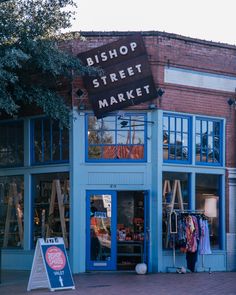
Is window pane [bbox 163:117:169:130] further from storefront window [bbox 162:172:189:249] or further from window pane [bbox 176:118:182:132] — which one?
storefront window [bbox 162:172:189:249]

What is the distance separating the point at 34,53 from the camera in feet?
56.3

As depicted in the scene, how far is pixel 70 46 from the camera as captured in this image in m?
19.3

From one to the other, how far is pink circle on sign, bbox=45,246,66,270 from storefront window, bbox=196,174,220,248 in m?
5.41

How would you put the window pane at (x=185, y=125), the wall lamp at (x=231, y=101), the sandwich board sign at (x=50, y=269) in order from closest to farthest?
the sandwich board sign at (x=50, y=269) → the window pane at (x=185, y=125) → the wall lamp at (x=231, y=101)

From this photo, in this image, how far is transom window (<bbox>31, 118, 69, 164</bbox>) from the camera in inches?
773

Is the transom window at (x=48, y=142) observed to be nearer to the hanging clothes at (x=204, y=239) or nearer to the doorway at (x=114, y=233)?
the doorway at (x=114, y=233)

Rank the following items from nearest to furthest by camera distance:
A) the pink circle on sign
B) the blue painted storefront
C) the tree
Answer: the pink circle on sign
the tree
the blue painted storefront

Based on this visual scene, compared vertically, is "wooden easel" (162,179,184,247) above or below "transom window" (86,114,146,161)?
below

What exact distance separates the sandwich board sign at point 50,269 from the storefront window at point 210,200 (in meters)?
5.49

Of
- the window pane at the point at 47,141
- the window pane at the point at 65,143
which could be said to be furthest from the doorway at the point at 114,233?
the window pane at the point at 47,141

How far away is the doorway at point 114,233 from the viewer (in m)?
19.0

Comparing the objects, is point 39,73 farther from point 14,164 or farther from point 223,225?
point 223,225

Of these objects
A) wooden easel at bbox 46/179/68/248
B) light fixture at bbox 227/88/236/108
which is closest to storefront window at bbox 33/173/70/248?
wooden easel at bbox 46/179/68/248

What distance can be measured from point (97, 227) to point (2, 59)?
18.5ft
